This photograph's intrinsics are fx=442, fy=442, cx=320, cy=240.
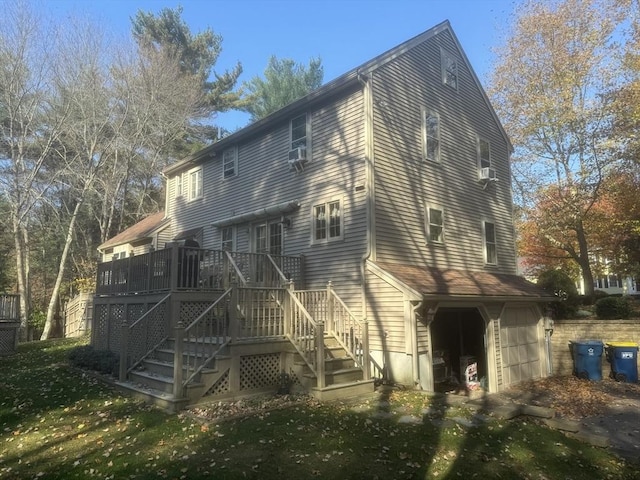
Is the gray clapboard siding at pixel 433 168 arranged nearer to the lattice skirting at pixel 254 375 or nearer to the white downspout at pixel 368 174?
the white downspout at pixel 368 174

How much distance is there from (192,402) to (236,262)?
4.27m

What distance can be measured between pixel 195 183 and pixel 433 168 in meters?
9.84

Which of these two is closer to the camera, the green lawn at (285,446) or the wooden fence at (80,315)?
the green lawn at (285,446)

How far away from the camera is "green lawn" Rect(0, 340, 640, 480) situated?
16.8 feet

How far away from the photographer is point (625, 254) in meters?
20.8

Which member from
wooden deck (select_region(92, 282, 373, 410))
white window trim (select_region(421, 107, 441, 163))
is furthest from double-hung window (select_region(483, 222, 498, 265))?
wooden deck (select_region(92, 282, 373, 410))

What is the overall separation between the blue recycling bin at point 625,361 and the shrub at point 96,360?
1344cm

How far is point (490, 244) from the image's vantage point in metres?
15.7

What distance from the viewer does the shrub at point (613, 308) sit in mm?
14969

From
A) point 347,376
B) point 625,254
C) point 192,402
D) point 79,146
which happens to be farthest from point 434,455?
point 79,146

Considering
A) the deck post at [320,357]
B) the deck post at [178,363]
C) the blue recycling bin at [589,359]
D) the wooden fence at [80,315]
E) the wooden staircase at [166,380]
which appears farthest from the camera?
the wooden fence at [80,315]

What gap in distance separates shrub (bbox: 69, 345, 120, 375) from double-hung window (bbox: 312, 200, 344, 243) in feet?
19.9

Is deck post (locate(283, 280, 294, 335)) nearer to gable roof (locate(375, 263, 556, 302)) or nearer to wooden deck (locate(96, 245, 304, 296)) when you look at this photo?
wooden deck (locate(96, 245, 304, 296))

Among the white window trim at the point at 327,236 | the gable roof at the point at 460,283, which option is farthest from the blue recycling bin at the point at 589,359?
the white window trim at the point at 327,236
